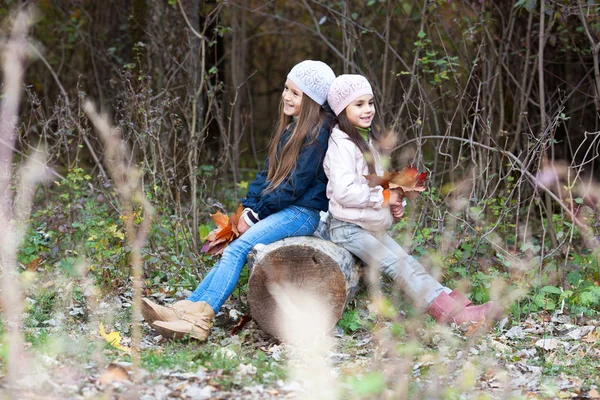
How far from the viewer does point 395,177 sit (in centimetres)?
466

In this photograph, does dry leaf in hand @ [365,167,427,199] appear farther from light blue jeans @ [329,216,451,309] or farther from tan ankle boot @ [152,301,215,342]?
tan ankle boot @ [152,301,215,342]

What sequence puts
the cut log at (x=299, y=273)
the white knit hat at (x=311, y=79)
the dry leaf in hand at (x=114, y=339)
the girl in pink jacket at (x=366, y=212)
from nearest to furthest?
the dry leaf in hand at (x=114, y=339), the cut log at (x=299, y=273), the girl in pink jacket at (x=366, y=212), the white knit hat at (x=311, y=79)

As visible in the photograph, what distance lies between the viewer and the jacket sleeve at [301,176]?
4.74 metres

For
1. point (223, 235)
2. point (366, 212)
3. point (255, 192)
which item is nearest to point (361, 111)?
point (366, 212)

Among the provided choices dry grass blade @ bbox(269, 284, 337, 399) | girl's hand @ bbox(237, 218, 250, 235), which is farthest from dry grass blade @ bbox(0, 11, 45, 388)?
dry grass blade @ bbox(269, 284, 337, 399)

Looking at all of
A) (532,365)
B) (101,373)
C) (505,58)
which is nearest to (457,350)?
(532,365)

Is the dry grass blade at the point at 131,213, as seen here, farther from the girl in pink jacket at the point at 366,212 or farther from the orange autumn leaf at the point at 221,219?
the girl in pink jacket at the point at 366,212

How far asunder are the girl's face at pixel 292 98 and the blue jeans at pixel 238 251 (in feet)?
2.08

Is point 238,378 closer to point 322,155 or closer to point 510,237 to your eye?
point 322,155

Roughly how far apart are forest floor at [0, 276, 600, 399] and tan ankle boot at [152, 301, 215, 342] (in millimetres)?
74

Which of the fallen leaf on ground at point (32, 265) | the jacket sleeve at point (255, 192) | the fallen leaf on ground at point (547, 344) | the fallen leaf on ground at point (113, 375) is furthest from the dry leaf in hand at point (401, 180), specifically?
the fallen leaf on ground at point (32, 265)

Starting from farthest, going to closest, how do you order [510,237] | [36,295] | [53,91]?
[53,91]
[510,237]
[36,295]

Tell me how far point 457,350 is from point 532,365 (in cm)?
41

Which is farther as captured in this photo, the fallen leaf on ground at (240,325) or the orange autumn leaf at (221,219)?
the orange autumn leaf at (221,219)
